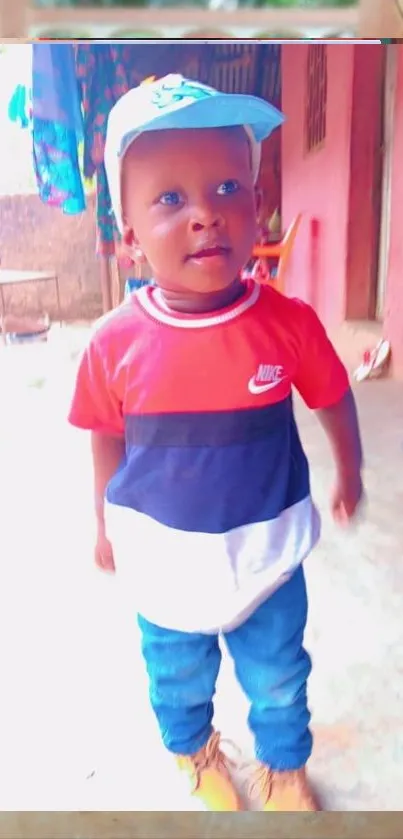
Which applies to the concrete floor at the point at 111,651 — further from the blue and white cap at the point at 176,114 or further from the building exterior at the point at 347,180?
the blue and white cap at the point at 176,114

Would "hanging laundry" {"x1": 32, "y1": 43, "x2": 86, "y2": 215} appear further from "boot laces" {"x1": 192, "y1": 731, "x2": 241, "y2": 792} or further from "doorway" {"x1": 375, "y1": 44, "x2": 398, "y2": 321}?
"boot laces" {"x1": 192, "y1": 731, "x2": 241, "y2": 792}

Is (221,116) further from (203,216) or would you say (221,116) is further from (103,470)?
(103,470)

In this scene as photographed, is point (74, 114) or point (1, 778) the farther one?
point (1, 778)

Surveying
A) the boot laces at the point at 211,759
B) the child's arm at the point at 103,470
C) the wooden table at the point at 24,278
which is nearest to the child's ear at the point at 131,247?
the wooden table at the point at 24,278

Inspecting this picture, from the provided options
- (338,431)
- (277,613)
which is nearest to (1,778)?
(277,613)

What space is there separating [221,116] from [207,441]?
36 cm

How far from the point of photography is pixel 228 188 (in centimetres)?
83

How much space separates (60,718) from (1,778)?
122 millimetres

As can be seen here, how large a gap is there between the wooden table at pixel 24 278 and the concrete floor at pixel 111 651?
79mm

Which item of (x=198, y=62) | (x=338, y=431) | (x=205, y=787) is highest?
(x=198, y=62)

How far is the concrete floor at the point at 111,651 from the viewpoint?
95cm

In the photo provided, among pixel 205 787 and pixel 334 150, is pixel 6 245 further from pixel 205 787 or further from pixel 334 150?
pixel 205 787

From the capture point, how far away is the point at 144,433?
2.87 ft

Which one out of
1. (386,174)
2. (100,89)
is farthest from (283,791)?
(100,89)
